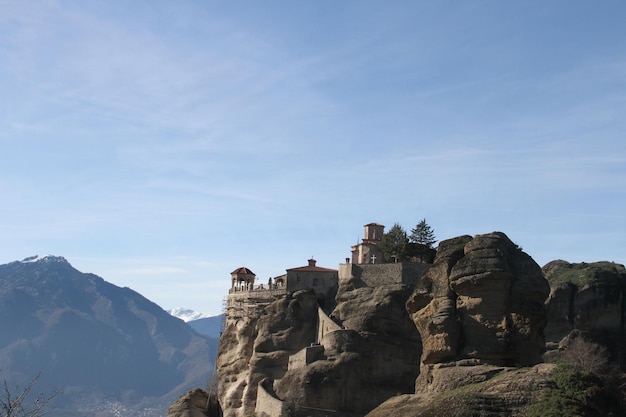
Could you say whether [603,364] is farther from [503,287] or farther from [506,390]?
[506,390]

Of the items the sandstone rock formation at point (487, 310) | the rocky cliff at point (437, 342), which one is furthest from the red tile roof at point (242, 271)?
the sandstone rock formation at point (487, 310)

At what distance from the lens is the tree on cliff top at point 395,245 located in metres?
81.7

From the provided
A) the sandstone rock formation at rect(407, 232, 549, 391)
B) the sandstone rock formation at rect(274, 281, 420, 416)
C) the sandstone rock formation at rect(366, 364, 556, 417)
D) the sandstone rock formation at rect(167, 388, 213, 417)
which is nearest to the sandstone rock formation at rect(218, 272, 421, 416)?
the sandstone rock formation at rect(274, 281, 420, 416)

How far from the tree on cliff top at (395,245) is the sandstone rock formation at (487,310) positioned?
3921cm

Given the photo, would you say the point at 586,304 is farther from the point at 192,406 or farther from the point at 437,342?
the point at 192,406

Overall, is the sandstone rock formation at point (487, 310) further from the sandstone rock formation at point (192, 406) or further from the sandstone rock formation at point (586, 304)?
the sandstone rock formation at point (192, 406)

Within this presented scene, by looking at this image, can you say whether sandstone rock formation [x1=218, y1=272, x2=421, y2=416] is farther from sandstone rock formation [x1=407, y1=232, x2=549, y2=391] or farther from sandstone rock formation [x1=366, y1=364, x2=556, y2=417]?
sandstone rock formation [x1=366, y1=364, x2=556, y2=417]

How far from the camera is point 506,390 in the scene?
106 ft

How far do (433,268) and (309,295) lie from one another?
37216 mm

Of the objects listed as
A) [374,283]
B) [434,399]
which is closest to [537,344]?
[434,399]

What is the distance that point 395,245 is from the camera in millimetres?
82062

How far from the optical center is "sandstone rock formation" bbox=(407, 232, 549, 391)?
129 feet

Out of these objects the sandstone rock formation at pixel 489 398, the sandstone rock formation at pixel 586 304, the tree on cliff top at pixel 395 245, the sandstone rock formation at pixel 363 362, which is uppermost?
the tree on cliff top at pixel 395 245

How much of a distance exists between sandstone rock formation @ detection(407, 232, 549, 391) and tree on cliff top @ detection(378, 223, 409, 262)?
129ft
